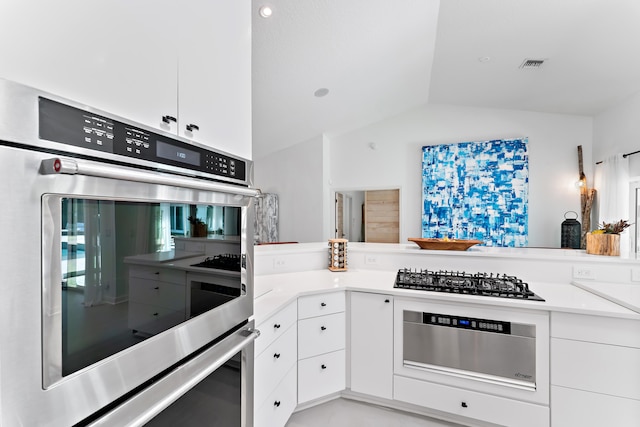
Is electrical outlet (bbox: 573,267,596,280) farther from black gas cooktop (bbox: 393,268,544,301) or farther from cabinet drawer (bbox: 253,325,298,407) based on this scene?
cabinet drawer (bbox: 253,325,298,407)

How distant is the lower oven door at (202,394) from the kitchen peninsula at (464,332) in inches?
12.0

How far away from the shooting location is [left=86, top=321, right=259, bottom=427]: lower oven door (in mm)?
628

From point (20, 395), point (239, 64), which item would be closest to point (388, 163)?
point (239, 64)

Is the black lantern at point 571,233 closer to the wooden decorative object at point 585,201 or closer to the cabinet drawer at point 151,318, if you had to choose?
the wooden decorative object at point 585,201

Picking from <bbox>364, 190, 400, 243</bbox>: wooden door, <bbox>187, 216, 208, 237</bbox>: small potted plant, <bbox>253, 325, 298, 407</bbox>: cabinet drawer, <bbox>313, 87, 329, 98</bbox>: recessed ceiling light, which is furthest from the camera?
<bbox>364, 190, 400, 243</bbox>: wooden door

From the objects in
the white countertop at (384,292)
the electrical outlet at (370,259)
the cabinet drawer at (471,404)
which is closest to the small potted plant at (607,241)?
the white countertop at (384,292)

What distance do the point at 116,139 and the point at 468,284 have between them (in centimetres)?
208

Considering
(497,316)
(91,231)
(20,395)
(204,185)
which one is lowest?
(497,316)

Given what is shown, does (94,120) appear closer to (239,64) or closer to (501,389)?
(239,64)

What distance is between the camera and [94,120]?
56 centimetres

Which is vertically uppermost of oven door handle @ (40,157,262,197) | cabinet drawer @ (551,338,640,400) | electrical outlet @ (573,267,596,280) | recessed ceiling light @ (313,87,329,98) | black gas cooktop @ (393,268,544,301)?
recessed ceiling light @ (313,87,329,98)

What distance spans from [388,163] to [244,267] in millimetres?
4871

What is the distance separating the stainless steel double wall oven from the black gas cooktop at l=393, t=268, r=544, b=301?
144cm

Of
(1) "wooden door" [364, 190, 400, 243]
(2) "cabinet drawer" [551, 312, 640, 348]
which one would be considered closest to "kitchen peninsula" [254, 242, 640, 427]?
(2) "cabinet drawer" [551, 312, 640, 348]
